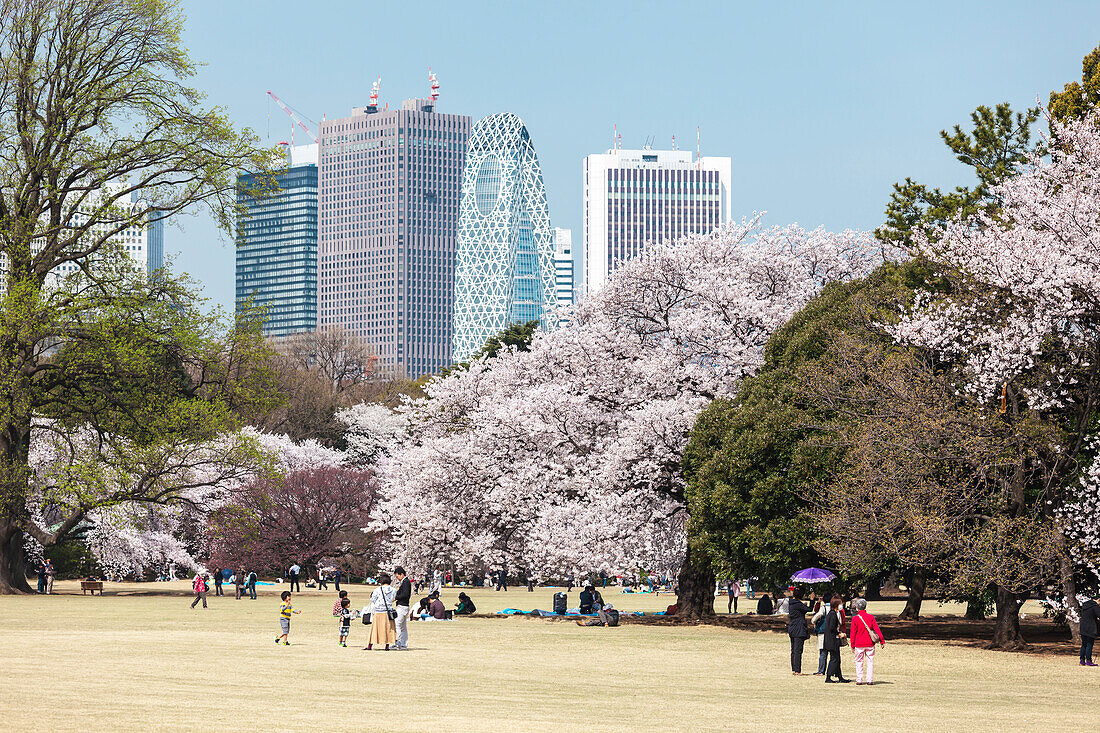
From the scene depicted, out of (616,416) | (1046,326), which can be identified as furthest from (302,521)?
(1046,326)

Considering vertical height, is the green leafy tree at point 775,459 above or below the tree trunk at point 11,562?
above

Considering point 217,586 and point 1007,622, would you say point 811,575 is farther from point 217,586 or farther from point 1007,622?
point 217,586

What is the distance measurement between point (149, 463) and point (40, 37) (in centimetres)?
1681

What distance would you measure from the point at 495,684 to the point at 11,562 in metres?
37.3

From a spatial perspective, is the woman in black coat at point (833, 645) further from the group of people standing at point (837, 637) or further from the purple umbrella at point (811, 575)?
the purple umbrella at point (811, 575)

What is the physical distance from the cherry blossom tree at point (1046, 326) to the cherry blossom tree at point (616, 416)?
948cm

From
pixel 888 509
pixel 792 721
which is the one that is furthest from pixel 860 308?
pixel 792 721

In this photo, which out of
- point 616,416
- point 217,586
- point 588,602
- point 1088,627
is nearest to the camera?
point 1088,627

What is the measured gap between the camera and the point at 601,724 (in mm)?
14977

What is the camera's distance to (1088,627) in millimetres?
26047

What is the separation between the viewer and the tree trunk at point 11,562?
50.1 metres

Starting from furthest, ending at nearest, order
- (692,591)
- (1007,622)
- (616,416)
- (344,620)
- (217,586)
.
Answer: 1. (217,586)
2. (616,416)
3. (692,591)
4. (1007,622)
5. (344,620)

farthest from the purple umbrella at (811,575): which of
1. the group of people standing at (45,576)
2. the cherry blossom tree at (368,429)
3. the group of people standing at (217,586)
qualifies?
the cherry blossom tree at (368,429)

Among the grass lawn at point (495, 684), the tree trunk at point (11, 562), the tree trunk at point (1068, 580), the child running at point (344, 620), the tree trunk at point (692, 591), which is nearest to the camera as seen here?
the grass lawn at point (495, 684)
